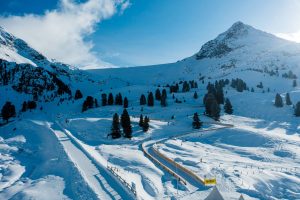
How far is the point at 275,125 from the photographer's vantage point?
356 ft

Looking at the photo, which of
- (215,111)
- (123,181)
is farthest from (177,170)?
(215,111)

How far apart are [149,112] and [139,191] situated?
292ft

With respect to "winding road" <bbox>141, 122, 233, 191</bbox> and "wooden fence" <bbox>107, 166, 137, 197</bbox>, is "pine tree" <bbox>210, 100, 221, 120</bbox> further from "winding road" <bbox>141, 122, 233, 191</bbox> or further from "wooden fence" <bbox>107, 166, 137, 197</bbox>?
"wooden fence" <bbox>107, 166, 137, 197</bbox>

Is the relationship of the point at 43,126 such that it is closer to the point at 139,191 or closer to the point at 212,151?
the point at 212,151

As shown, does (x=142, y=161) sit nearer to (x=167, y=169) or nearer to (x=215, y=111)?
(x=167, y=169)

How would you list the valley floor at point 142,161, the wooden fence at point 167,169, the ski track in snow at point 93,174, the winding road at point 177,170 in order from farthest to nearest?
the wooden fence at point 167,169 → the winding road at point 177,170 → the valley floor at point 142,161 → the ski track in snow at point 93,174

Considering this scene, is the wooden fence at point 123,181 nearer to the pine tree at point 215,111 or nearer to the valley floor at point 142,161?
the valley floor at point 142,161

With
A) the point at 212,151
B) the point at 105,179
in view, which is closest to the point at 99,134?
the point at 212,151

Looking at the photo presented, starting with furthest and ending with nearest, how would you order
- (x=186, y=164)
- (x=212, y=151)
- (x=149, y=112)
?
(x=149, y=112) < (x=212, y=151) < (x=186, y=164)

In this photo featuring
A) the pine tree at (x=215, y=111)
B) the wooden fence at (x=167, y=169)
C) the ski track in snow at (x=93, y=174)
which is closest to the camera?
the ski track in snow at (x=93, y=174)

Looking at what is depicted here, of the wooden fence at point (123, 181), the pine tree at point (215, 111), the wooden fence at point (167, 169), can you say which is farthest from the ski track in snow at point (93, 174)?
the pine tree at point (215, 111)

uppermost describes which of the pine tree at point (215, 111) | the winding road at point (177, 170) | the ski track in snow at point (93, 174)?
the pine tree at point (215, 111)

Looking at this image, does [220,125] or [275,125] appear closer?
[220,125]

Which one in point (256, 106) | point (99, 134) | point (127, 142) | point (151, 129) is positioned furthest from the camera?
point (256, 106)
